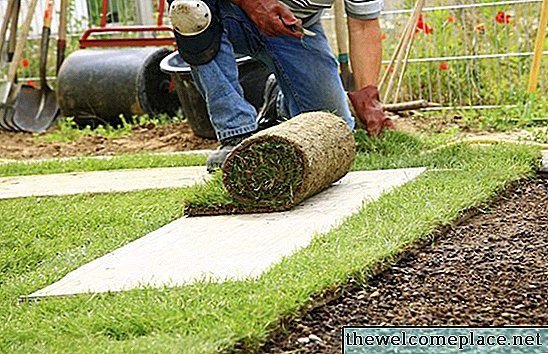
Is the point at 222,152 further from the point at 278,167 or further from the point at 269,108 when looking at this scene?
the point at 269,108

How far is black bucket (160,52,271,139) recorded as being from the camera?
568cm

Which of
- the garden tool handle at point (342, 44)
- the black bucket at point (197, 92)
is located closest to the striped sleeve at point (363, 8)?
the garden tool handle at point (342, 44)

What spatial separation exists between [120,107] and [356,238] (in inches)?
161

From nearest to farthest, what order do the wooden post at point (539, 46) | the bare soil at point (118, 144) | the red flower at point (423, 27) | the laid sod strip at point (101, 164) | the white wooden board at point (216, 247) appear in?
1. the white wooden board at point (216, 247)
2. the laid sod strip at point (101, 164)
3. the wooden post at point (539, 46)
4. the bare soil at point (118, 144)
5. the red flower at point (423, 27)

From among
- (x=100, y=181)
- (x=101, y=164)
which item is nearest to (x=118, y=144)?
(x=101, y=164)

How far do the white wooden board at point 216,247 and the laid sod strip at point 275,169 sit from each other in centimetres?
5

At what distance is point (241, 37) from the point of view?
14.3 ft

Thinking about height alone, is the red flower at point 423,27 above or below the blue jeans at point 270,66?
below

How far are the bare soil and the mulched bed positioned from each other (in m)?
2.88

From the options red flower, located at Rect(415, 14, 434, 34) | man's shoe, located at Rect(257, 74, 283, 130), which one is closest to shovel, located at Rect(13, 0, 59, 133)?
man's shoe, located at Rect(257, 74, 283, 130)

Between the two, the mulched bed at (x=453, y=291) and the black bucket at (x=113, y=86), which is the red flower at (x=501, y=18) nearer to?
the black bucket at (x=113, y=86)

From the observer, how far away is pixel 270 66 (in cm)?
453

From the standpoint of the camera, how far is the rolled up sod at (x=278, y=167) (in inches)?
132

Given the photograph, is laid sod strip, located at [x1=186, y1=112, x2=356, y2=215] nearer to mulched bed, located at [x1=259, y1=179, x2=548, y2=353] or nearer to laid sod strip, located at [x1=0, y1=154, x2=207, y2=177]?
mulched bed, located at [x1=259, y1=179, x2=548, y2=353]
